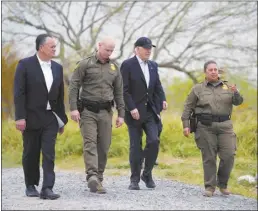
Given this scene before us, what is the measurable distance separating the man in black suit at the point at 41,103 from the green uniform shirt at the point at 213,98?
6.46 feet

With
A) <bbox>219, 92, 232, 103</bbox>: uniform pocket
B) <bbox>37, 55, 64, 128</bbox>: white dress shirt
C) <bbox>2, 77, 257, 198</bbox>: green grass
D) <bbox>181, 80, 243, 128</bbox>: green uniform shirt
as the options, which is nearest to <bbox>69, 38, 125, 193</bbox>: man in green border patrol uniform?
<bbox>37, 55, 64, 128</bbox>: white dress shirt

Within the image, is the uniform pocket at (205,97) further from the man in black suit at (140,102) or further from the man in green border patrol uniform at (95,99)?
the man in green border patrol uniform at (95,99)

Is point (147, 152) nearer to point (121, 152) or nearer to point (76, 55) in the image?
point (121, 152)

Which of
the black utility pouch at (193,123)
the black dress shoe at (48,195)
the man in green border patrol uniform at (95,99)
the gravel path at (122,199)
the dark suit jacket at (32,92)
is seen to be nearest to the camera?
the gravel path at (122,199)

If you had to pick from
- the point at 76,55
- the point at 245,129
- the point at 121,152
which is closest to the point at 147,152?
the point at 121,152

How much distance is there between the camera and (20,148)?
17.3m

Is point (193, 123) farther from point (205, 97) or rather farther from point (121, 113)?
point (121, 113)

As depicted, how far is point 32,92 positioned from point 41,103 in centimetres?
17

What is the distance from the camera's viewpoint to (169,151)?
15680mm

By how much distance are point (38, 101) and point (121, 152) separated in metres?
7.78

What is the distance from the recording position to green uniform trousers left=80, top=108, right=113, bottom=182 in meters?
8.53

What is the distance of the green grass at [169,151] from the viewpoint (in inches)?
522

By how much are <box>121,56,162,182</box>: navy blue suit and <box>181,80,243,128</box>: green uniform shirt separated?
49 centimetres

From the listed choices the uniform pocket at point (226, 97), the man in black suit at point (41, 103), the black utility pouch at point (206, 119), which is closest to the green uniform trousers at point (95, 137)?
the man in black suit at point (41, 103)
